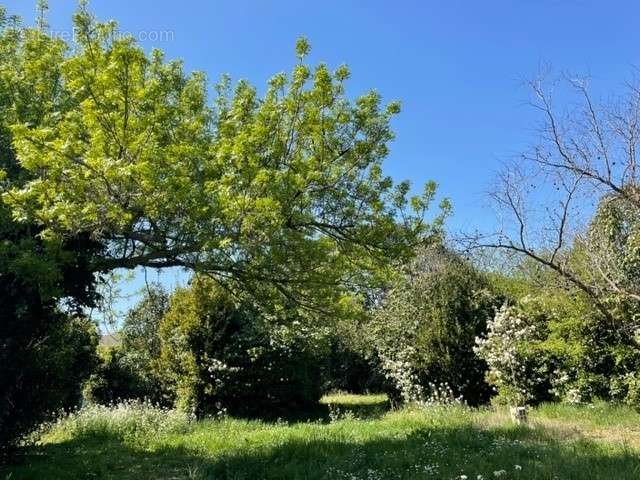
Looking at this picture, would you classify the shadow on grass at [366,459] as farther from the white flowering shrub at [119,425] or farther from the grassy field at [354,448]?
the white flowering shrub at [119,425]

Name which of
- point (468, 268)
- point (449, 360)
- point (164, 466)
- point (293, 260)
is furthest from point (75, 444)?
point (468, 268)

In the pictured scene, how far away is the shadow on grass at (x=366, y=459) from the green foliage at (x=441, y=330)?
5081mm

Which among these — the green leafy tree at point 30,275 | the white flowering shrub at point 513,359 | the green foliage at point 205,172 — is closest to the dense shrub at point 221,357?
the white flowering shrub at point 513,359

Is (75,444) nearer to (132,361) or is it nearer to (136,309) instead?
(132,361)

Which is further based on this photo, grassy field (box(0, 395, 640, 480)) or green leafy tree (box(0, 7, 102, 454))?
grassy field (box(0, 395, 640, 480))

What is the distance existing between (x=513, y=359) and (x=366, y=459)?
20.3 feet

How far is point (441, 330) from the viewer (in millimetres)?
13789

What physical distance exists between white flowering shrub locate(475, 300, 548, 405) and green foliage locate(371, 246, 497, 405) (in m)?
1.06

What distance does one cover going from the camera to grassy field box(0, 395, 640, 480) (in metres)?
6.02

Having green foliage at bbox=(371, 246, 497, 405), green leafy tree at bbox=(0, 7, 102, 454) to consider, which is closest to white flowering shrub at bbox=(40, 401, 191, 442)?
green leafy tree at bbox=(0, 7, 102, 454)

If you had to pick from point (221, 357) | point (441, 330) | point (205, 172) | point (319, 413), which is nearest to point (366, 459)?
point (205, 172)

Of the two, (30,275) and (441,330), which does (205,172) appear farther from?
(441,330)

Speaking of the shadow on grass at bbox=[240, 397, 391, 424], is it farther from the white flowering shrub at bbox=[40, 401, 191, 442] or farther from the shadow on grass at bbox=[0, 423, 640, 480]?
the shadow on grass at bbox=[0, 423, 640, 480]

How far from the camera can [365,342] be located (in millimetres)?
17984
